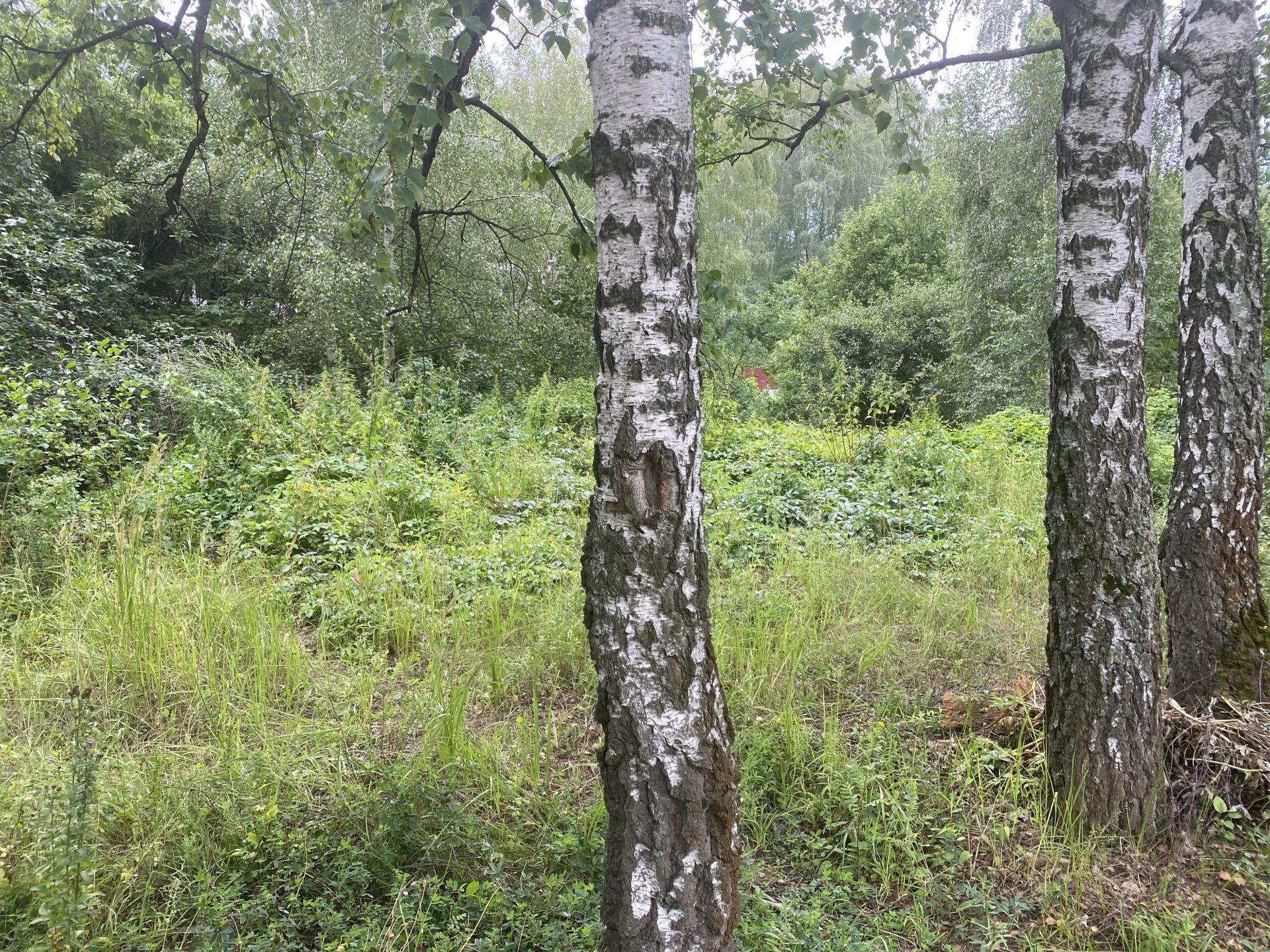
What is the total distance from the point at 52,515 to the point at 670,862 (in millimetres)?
4452

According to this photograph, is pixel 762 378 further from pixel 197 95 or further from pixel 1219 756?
pixel 1219 756

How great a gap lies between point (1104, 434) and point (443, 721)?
97.6 inches

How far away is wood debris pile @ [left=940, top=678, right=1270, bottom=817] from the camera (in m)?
2.48

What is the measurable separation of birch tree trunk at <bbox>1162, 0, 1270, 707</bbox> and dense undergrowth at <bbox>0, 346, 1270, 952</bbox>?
0.76 metres

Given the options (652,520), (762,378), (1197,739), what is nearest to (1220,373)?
(1197,739)

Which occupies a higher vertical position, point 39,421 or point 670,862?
point 39,421

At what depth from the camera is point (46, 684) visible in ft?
9.71

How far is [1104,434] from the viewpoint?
7.50ft

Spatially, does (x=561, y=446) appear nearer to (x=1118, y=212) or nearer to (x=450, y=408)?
(x=450, y=408)

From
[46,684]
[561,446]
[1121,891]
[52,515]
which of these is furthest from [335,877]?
[561,446]

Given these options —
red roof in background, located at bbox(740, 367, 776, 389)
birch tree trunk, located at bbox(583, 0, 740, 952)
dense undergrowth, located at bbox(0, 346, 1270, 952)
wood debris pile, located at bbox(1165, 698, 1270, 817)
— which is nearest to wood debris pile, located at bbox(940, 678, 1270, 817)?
wood debris pile, located at bbox(1165, 698, 1270, 817)

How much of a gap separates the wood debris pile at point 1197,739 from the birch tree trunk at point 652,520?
164cm

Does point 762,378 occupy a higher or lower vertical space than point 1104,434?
higher

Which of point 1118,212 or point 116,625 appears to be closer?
point 1118,212
